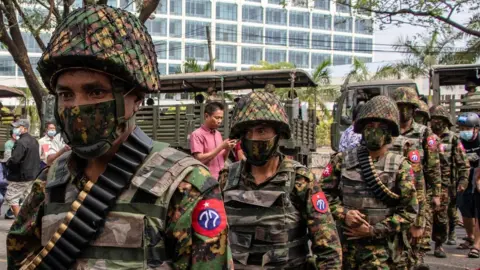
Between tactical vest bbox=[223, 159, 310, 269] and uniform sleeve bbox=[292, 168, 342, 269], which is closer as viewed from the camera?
uniform sleeve bbox=[292, 168, 342, 269]

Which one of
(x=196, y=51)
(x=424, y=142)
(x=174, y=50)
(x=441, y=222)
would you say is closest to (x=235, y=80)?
(x=441, y=222)

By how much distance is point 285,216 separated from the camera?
425cm

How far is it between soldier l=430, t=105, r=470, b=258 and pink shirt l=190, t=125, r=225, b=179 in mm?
3593

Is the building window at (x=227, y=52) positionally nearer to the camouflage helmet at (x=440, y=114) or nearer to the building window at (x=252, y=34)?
the building window at (x=252, y=34)

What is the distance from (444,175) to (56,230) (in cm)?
816

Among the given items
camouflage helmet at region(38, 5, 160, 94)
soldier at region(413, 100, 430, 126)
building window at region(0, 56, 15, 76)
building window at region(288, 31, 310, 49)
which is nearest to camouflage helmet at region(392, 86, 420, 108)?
soldier at region(413, 100, 430, 126)

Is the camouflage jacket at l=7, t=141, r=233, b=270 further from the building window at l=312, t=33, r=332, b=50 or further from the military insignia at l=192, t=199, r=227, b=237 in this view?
the building window at l=312, t=33, r=332, b=50

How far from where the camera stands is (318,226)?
13.5 feet

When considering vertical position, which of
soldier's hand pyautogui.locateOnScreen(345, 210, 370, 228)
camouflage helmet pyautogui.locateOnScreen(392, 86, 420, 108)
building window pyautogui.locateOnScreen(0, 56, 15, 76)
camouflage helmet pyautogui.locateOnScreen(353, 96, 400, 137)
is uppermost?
building window pyautogui.locateOnScreen(0, 56, 15, 76)

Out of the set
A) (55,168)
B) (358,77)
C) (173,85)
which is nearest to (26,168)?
(173,85)

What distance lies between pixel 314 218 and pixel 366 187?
1.44m

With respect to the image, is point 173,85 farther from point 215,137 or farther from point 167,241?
point 167,241

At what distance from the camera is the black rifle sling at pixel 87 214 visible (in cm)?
219

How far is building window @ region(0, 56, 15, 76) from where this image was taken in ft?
235
